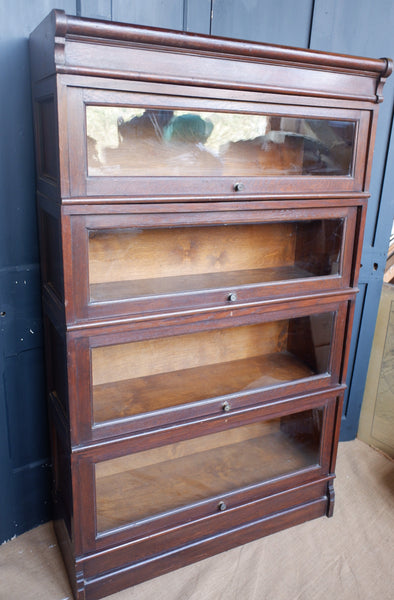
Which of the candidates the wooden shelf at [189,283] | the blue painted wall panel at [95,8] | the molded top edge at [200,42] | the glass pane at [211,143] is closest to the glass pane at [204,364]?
the wooden shelf at [189,283]

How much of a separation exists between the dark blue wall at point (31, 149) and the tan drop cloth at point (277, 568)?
0.17 meters

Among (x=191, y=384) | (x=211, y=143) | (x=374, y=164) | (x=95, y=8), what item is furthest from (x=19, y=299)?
(x=374, y=164)

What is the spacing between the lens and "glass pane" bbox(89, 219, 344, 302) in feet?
4.37

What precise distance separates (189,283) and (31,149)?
579 millimetres

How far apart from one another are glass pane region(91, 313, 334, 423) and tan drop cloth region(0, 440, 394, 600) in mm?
555

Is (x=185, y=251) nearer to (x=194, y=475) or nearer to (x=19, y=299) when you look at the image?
(x=19, y=299)

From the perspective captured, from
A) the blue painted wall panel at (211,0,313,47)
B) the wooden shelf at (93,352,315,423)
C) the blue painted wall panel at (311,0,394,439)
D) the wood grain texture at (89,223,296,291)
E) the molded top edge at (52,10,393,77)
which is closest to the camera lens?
the molded top edge at (52,10,393,77)

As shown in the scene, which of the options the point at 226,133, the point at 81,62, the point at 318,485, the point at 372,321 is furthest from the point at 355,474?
the point at 81,62

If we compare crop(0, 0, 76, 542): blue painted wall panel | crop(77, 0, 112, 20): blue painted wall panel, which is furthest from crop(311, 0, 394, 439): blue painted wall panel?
crop(0, 0, 76, 542): blue painted wall panel

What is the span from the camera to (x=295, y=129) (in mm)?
1427

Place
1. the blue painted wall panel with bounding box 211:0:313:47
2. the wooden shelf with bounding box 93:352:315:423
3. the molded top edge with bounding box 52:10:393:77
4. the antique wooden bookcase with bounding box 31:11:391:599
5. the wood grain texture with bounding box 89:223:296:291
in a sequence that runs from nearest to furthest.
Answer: the molded top edge with bounding box 52:10:393:77, the antique wooden bookcase with bounding box 31:11:391:599, the wood grain texture with bounding box 89:223:296:291, the wooden shelf with bounding box 93:352:315:423, the blue painted wall panel with bounding box 211:0:313:47

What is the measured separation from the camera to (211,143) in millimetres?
1351

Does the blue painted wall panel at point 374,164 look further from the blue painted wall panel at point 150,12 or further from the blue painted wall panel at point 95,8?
the blue painted wall panel at point 95,8

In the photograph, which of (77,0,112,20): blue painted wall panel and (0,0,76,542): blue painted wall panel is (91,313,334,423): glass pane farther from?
(77,0,112,20): blue painted wall panel
